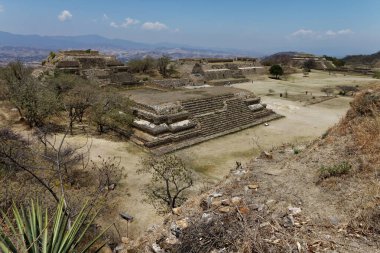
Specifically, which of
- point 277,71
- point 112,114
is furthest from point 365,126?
point 277,71

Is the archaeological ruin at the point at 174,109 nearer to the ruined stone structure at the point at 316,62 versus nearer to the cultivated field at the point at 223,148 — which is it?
the cultivated field at the point at 223,148

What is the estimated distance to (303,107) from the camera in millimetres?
24969

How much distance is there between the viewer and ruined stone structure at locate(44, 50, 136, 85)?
26203 millimetres

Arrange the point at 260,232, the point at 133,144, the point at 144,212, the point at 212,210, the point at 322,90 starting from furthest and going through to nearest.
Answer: the point at 322,90 < the point at 133,144 < the point at 144,212 < the point at 212,210 < the point at 260,232

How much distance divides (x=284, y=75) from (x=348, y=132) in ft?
131

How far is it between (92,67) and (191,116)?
48.5 ft

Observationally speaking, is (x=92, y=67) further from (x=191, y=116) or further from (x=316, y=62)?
(x=316, y=62)

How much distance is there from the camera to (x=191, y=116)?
1761 centimetres

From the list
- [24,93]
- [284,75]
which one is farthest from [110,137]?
[284,75]

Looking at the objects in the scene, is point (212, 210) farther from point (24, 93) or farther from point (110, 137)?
point (24, 93)

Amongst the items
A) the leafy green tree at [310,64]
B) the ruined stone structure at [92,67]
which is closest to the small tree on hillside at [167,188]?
the ruined stone structure at [92,67]

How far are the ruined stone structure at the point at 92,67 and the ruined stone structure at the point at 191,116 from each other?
31.0ft

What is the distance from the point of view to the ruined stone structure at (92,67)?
26203 mm

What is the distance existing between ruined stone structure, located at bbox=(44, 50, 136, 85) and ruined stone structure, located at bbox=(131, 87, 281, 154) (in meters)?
9.46
